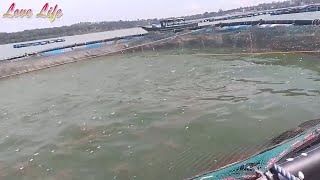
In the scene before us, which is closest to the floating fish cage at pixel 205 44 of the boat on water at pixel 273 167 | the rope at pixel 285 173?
the boat on water at pixel 273 167

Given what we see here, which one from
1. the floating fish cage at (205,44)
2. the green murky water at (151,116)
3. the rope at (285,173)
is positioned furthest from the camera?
the floating fish cage at (205,44)

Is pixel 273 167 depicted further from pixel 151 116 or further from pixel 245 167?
pixel 151 116

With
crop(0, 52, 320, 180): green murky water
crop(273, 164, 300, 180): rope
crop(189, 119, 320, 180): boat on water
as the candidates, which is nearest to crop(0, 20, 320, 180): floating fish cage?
crop(0, 52, 320, 180): green murky water

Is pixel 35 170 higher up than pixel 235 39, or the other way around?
pixel 235 39

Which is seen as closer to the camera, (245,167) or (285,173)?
(285,173)

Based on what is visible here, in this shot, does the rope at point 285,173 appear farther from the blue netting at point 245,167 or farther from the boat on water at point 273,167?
the blue netting at point 245,167

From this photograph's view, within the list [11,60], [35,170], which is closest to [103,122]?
[35,170]

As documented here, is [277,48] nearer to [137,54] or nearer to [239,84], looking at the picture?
[239,84]

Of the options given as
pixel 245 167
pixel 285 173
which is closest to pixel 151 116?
pixel 245 167

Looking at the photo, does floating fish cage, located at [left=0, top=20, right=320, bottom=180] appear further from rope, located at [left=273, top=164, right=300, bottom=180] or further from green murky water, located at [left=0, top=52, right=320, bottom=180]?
rope, located at [left=273, top=164, right=300, bottom=180]
